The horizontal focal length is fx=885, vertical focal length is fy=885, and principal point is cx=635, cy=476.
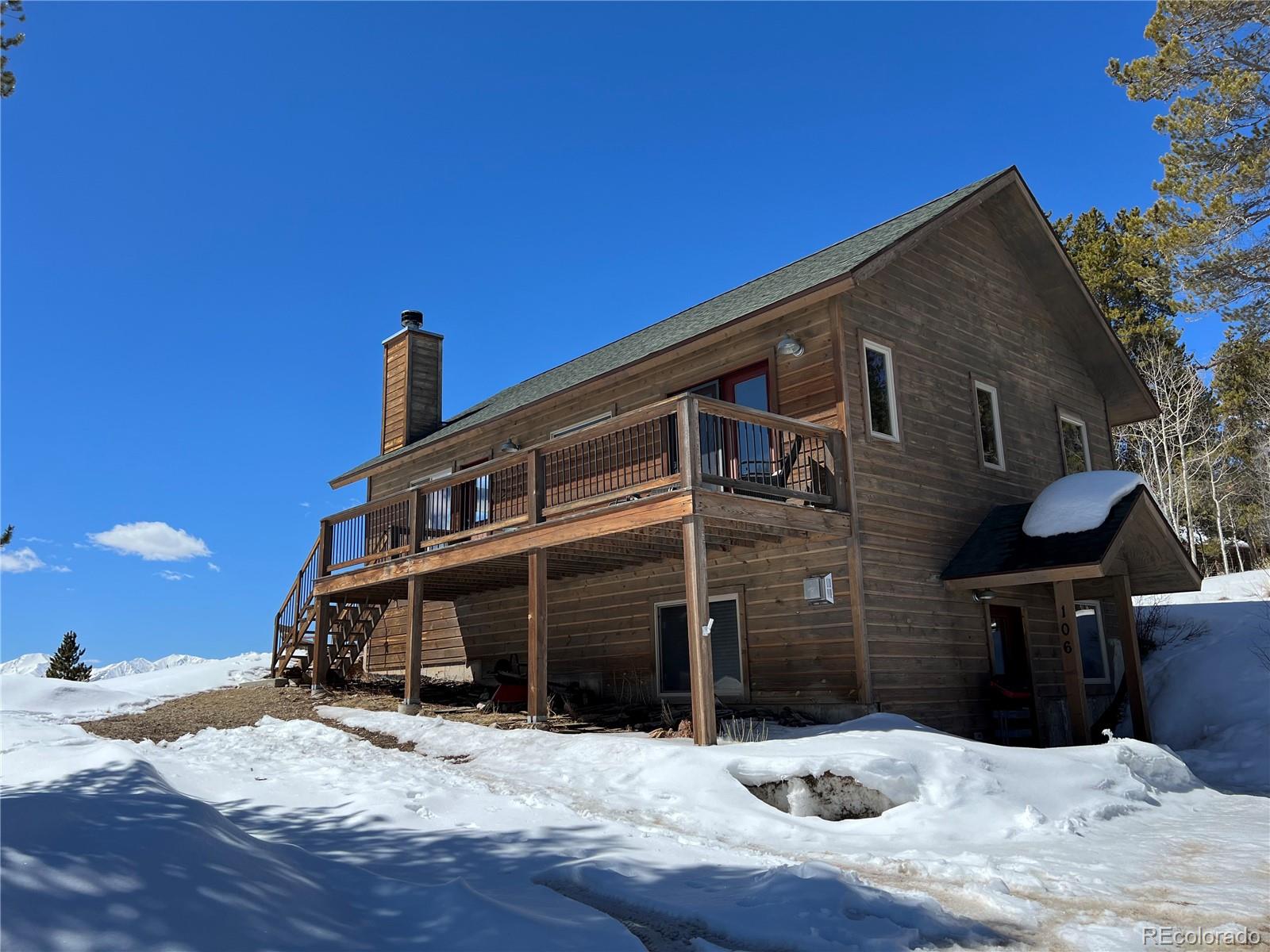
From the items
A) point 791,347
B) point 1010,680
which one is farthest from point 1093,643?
point 791,347

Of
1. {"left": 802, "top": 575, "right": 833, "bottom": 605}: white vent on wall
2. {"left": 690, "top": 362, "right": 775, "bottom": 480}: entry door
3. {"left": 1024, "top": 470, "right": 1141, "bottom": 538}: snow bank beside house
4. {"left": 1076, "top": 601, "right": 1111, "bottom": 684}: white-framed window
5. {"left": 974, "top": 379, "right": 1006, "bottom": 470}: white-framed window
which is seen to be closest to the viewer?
{"left": 802, "top": 575, "right": 833, "bottom": 605}: white vent on wall

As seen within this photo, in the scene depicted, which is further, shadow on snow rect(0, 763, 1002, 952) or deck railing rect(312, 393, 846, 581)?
deck railing rect(312, 393, 846, 581)

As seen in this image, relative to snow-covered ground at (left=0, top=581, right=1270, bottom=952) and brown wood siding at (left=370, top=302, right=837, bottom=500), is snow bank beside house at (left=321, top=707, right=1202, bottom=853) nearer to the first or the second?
snow-covered ground at (left=0, top=581, right=1270, bottom=952)

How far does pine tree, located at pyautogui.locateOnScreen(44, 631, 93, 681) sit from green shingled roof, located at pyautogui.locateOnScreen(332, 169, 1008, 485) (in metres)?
13.4

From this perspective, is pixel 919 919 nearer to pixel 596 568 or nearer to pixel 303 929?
pixel 303 929

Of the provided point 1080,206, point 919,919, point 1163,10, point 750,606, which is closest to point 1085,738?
point 750,606

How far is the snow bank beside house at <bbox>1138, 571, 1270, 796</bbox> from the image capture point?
473 inches

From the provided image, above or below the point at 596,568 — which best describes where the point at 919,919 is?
below

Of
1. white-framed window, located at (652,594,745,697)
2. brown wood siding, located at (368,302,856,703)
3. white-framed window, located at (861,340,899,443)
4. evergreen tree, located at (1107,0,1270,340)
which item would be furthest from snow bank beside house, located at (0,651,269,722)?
evergreen tree, located at (1107,0,1270,340)

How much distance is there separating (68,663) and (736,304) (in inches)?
945

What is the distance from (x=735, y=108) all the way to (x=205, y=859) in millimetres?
17914

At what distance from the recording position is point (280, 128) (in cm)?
1552

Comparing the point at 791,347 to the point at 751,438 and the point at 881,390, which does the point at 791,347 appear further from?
the point at 881,390
